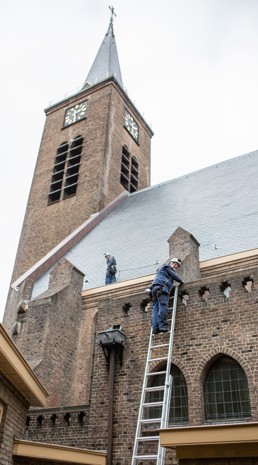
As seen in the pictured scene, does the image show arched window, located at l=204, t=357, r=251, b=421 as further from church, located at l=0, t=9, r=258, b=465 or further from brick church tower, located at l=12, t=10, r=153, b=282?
brick church tower, located at l=12, t=10, r=153, b=282

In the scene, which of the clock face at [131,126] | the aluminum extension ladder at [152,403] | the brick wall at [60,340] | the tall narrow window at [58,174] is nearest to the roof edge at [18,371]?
the aluminum extension ladder at [152,403]

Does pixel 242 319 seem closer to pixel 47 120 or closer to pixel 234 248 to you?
pixel 234 248

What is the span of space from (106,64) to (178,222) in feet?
65.8

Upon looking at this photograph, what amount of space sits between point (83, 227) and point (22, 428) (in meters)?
14.7

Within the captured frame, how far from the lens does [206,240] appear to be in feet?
51.5

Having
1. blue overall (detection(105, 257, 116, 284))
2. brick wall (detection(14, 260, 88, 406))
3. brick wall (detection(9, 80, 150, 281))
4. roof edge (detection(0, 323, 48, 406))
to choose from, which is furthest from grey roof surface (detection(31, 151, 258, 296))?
roof edge (detection(0, 323, 48, 406))

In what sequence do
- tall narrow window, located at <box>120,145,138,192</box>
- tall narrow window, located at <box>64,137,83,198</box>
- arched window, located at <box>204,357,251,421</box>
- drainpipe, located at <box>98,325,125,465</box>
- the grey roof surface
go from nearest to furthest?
1. arched window, located at <box>204,357,251,421</box>
2. drainpipe, located at <box>98,325,125,465</box>
3. the grey roof surface
4. tall narrow window, located at <box>64,137,83,198</box>
5. tall narrow window, located at <box>120,145,138,192</box>

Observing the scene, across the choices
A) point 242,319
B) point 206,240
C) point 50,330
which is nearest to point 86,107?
point 206,240

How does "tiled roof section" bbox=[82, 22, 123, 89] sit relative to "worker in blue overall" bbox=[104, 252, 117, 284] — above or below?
above

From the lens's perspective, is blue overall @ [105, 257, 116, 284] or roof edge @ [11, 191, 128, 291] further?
roof edge @ [11, 191, 128, 291]

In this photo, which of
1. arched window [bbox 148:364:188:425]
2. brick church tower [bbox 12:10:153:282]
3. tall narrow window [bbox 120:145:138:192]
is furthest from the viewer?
tall narrow window [bbox 120:145:138:192]

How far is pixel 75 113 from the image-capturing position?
3009 centimetres

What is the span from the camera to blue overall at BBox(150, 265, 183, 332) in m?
9.29

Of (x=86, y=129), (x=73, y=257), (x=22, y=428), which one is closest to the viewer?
(x=22, y=428)
